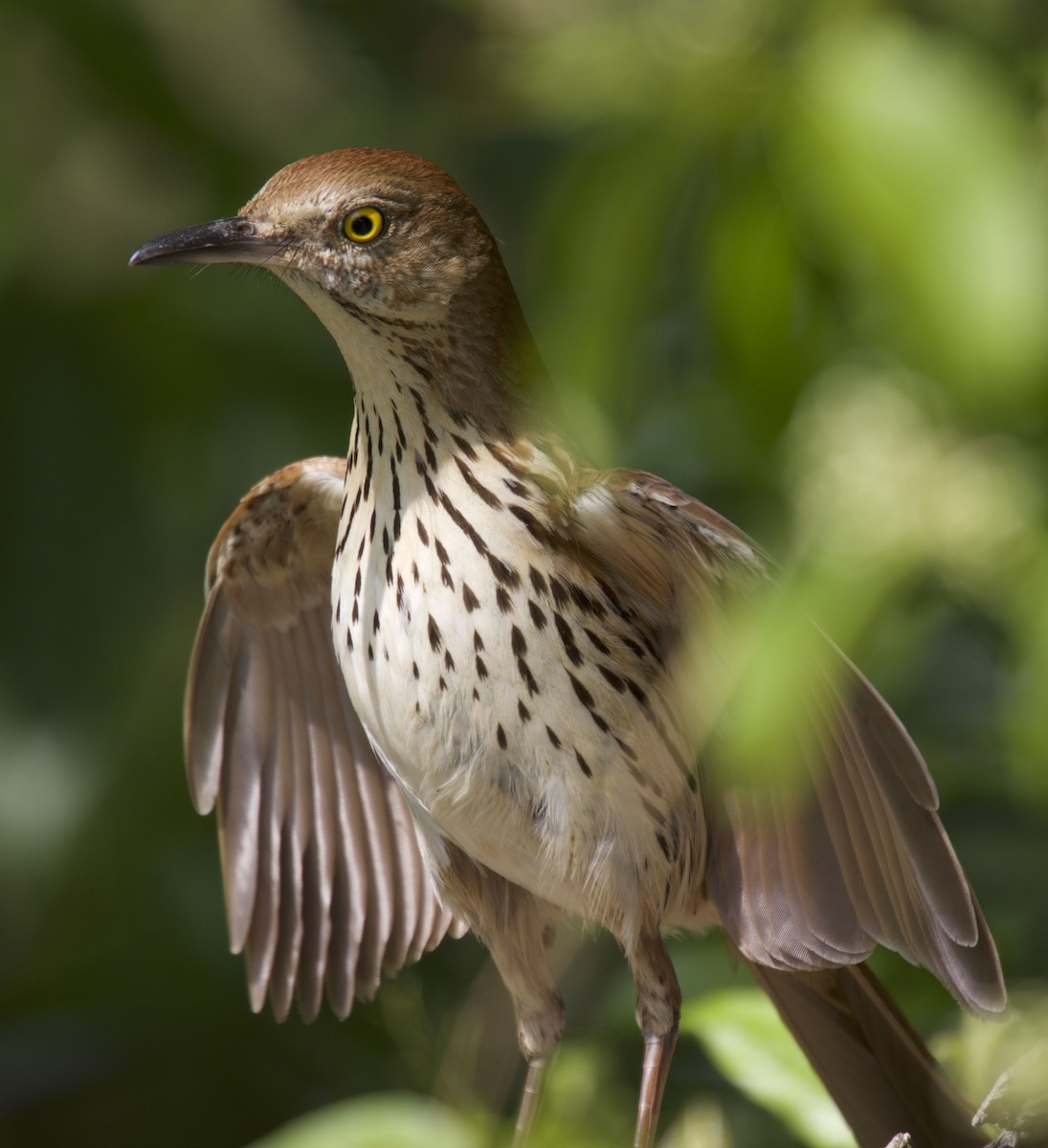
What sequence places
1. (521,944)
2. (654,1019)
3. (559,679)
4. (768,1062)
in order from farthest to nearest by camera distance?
(521,944), (654,1019), (768,1062), (559,679)

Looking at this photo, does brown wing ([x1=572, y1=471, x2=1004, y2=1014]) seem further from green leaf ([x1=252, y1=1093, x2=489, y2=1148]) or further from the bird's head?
green leaf ([x1=252, y1=1093, x2=489, y2=1148])

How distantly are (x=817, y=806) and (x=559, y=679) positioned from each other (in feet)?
1.56

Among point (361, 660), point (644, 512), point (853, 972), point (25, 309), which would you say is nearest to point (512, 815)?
point (361, 660)

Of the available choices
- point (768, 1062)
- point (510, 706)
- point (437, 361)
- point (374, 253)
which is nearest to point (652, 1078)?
point (768, 1062)

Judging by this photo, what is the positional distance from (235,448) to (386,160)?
2361 mm

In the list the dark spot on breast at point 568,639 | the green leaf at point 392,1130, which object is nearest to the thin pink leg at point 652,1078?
the green leaf at point 392,1130

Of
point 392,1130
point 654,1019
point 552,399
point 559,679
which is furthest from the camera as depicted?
point 654,1019

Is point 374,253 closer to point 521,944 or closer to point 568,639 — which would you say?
point 568,639

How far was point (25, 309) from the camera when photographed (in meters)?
5.17

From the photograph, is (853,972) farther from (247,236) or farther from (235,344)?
(235,344)

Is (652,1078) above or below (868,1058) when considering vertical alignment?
above

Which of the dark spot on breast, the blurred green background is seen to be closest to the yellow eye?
the blurred green background

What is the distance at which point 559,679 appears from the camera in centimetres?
280

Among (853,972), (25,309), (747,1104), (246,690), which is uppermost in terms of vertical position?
(25,309)
